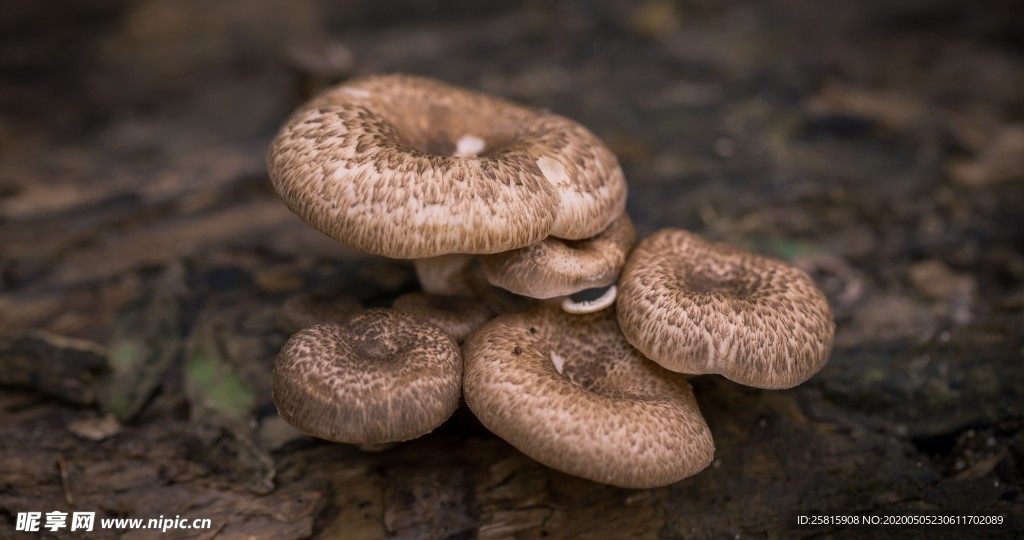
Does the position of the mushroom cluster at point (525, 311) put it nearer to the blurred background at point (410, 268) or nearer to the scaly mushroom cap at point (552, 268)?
the scaly mushroom cap at point (552, 268)

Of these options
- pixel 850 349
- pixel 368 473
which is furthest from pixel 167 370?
pixel 850 349

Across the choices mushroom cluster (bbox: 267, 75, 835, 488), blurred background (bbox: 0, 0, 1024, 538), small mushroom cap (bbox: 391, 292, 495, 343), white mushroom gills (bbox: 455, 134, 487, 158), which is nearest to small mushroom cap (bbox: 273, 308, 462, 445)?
mushroom cluster (bbox: 267, 75, 835, 488)

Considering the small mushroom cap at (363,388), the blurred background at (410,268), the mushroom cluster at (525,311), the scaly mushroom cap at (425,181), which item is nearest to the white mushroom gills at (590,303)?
the mushroom cluster at (525,311)

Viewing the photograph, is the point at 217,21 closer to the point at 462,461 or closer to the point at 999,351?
the point at 462,461

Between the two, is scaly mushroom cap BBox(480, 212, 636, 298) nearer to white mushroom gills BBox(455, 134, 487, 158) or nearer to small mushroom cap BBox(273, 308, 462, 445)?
small mushroom cap BBox(273, 308, 462, 445)

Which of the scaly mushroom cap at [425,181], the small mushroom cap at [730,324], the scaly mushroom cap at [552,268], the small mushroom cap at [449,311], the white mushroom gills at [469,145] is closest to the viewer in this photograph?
the scaly mushroom cap at [425,181]

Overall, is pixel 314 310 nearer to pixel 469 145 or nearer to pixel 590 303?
pixel 469 145
